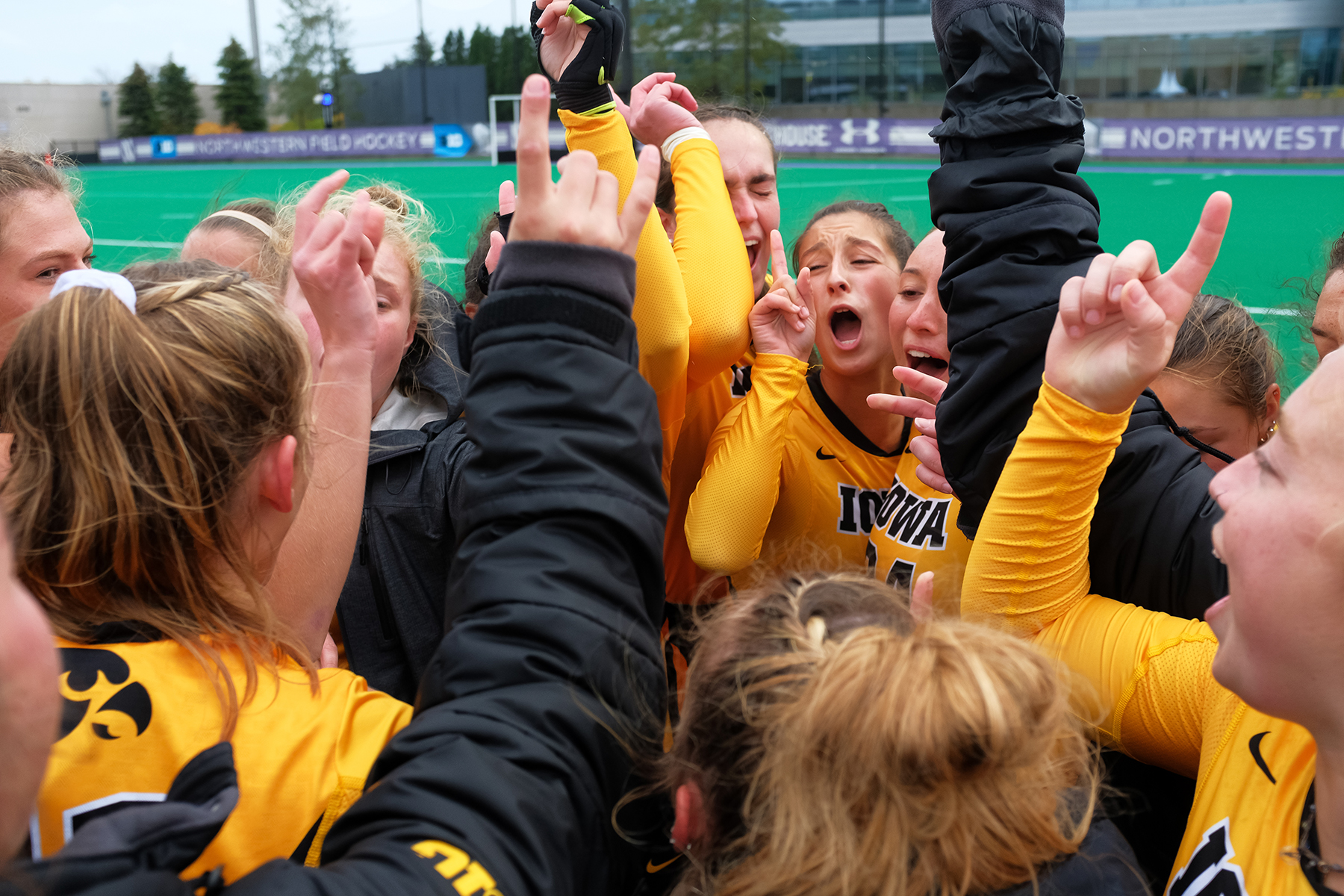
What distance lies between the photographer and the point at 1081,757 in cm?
104

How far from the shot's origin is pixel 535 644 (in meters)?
0.99

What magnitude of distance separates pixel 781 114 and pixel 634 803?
27.6 meters

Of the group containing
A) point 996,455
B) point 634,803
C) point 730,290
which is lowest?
point 634,803

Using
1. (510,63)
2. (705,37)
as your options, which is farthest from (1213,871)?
(510,63)

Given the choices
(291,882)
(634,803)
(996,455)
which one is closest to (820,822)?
(634,803)

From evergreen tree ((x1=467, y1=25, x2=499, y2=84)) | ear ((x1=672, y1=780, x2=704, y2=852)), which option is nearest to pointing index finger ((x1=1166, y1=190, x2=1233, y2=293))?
ear ((x1=672, y1=780, x2=704, y2=852))

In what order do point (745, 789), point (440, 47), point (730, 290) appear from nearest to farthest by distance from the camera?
point (745, 789) → point (730, 290) → point (440, 47)

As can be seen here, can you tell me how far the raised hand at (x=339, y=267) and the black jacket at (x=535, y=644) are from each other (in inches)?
16.6

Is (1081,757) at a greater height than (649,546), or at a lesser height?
lesser

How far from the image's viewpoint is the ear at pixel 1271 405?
7.18 ft

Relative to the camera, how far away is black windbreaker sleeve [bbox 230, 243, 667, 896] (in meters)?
0.87

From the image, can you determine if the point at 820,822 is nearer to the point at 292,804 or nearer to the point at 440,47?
the point at 292,804

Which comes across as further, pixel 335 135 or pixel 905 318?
pixel 335 135

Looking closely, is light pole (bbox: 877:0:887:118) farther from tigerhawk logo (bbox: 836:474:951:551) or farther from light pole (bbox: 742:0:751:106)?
tigerhawk logo (bbox: 836:474:951:551)
